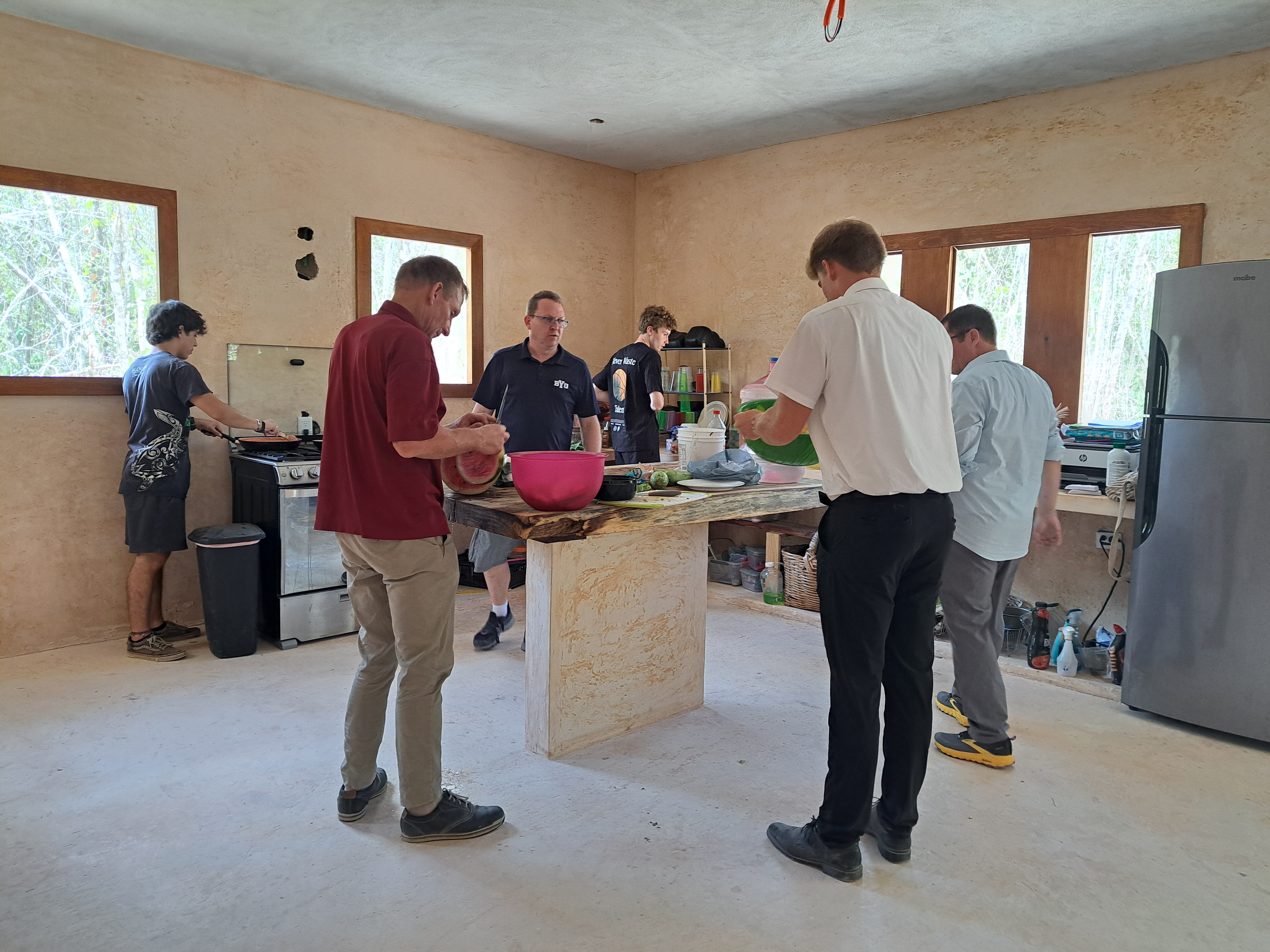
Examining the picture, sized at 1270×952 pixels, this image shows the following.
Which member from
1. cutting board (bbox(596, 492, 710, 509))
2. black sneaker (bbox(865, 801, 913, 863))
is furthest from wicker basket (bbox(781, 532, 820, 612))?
black sneaker (bbox(865, 801, 913, 863))

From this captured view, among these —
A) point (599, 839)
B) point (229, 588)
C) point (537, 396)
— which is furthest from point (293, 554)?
point (599, 839)

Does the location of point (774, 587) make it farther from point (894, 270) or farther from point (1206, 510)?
point (1206, 510)

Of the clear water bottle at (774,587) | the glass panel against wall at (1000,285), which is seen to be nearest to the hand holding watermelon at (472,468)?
the clear water bottle at (774,587)

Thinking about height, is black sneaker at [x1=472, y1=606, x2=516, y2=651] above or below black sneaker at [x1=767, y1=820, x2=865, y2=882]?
above

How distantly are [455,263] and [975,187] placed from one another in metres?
3.38

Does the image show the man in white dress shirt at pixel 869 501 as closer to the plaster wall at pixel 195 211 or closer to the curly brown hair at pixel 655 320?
the curly brown hair at pixel 655 320

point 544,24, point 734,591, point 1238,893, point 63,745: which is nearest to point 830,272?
point 1238,893

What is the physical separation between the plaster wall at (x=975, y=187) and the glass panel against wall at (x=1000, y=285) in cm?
21

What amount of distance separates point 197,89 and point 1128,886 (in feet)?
18.7

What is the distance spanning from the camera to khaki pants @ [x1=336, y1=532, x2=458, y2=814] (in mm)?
2570

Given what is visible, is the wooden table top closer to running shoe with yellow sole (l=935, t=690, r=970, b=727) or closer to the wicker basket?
running shoe with yellow sole (l=935, t=690, r=970, b=727)

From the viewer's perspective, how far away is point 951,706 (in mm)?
3785

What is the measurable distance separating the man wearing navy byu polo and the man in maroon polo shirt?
160 cm

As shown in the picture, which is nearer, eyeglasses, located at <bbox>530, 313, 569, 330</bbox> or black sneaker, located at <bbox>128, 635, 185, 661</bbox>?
eyeglasses, located at <bbox>530, 313, 569, 330</bbox>
